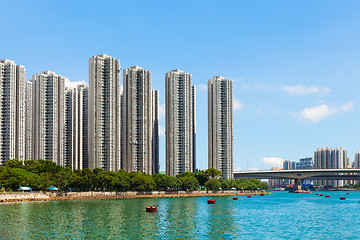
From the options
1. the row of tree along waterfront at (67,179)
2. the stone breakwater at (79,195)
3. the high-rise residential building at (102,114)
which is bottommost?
the stone breakwater at (79,195)

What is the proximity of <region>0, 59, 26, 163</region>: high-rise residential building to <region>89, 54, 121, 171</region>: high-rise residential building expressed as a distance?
3108cm

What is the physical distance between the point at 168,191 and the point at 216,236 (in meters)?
138

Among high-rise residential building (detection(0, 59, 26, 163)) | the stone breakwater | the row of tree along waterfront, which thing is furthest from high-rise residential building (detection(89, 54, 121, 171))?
high-rise residential building (detection(0, 59, 26, 163))

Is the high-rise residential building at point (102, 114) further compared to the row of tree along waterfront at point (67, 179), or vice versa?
the high-rise residential building at point (102, 114)

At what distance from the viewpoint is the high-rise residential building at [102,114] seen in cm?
19262

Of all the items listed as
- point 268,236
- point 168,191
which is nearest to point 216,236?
point 268,236

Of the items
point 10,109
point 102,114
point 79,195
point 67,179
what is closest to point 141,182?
point 79,195

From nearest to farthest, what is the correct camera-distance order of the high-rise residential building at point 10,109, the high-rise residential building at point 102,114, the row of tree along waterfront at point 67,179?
the row of tree along waterfront at point 67,179, the high-rise residential building at point 10,109, the high-rise residential building at point 102,114

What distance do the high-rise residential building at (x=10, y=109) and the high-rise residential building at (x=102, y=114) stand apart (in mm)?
31078

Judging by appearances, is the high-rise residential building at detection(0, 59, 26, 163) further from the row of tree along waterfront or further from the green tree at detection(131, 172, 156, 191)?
the green tree at detection(131, 172, 156, 191)

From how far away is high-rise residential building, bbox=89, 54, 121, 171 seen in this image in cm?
19262

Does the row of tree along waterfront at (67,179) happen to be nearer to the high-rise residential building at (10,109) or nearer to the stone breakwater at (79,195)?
the stone breakwater at (79,195)

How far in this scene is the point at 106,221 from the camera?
74.7 metres

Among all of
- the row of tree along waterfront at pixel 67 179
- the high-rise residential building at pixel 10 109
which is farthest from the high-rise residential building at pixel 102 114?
the high-rise residential building at pixel 10 109
